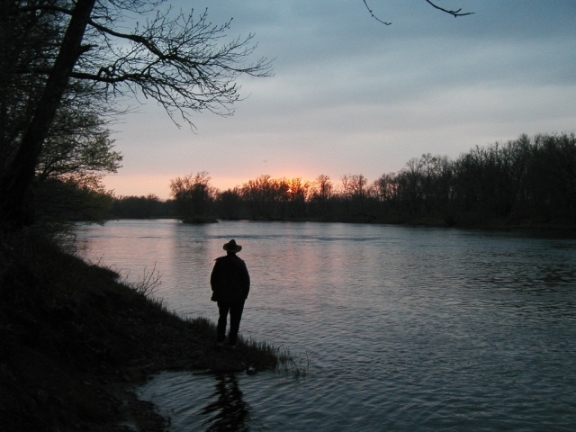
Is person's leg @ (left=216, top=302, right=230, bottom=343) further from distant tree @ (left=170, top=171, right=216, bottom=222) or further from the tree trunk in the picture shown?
distant tree @ (left=170, top=171, right=216, bottom=222)

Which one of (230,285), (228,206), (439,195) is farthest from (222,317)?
(228,206)

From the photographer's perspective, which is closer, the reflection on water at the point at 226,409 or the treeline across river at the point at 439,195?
the reflection on water at the point at 226,409

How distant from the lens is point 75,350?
810 cm

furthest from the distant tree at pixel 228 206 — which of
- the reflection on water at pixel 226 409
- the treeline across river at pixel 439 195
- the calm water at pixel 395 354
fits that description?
the reflection on water at pixel 226 409

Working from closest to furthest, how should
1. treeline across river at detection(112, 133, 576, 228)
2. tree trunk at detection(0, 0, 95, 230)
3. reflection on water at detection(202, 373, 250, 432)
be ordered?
reflection on water at detection(202, 373, 250, 432), tree trunk at detection(0, 0, 95, 230), treeline across river at detection(112, 133, 576, 228)

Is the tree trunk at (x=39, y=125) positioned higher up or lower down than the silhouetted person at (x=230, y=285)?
higher up

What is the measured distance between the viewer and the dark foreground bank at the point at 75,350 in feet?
19.6

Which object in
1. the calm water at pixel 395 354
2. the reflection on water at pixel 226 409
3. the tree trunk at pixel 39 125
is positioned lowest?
the calm water at pixel 395 354

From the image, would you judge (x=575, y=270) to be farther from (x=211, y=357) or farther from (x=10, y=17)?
(x=10, y=17)

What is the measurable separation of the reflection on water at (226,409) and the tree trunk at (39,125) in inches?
170

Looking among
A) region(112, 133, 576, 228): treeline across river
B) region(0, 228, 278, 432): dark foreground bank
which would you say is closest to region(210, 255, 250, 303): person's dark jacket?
region(0, 228, 278, 432): dark foreground bank

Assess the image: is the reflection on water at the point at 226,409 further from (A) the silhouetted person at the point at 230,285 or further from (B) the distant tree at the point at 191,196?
(B) the distant tree at the point at 191,196

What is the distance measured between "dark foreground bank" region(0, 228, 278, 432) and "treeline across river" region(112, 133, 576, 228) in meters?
69.1

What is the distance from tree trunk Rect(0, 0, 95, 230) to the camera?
8.88 meters
